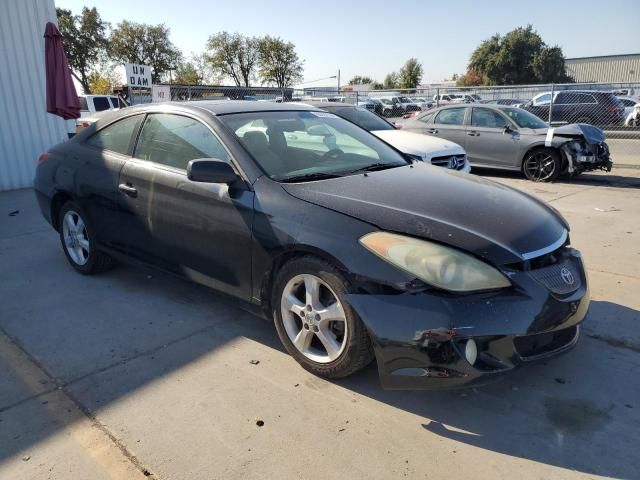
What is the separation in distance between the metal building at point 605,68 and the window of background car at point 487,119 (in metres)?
61.8

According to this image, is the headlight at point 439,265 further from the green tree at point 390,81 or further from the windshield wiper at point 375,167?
the green tree at point 390,81

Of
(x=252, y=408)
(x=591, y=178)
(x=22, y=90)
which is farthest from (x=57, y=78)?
(x=591, y=178)

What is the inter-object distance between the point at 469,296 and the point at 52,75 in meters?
8.50

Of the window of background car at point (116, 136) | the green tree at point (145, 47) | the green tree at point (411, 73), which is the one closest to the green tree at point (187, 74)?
the green tree at point (145, 47)

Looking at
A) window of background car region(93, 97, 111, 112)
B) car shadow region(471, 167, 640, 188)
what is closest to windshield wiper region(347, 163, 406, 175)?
car shadow region(471, 167, 640, 188)

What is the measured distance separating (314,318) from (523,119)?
28.6ft

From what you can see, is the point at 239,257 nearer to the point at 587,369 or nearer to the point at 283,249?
the point at 283,249

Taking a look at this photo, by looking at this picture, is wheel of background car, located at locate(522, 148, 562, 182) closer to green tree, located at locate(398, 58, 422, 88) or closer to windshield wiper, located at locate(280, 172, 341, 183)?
windshield wiper, located at locate(280, 172, 341, 183)

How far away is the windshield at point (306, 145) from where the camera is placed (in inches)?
130

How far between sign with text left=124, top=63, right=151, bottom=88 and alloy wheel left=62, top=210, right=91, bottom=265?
9.76 m

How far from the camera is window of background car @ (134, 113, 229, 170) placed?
3.44m

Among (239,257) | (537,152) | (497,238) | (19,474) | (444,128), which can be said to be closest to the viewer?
(19,474)

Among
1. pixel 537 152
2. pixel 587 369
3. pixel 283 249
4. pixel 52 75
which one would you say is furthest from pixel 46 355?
pixel 537 152

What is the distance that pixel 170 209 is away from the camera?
355 cm
